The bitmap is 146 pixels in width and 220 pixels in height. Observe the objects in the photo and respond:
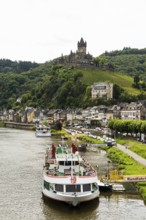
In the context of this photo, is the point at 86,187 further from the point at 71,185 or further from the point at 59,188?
the point at 59,188

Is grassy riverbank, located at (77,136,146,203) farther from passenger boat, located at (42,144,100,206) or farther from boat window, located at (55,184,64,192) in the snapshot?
boat window, located at (55,184,64,192)

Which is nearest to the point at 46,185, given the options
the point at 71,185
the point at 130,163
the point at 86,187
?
the point at 71,185

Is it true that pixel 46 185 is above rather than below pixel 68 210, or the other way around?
above

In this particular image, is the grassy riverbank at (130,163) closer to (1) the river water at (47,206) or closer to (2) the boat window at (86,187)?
(1) the river water at (47,206)

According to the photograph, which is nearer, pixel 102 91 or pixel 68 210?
pixel 68 210

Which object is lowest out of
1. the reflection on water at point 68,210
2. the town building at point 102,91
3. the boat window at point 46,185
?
the reflection on water at point 68,210

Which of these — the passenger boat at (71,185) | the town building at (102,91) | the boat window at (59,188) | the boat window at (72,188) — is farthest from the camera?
the town building at (102,91)

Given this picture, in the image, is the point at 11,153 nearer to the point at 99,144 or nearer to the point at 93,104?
the point at 99,144

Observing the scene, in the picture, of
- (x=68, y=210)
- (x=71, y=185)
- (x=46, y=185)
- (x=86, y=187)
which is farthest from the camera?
(x=46, y=185)

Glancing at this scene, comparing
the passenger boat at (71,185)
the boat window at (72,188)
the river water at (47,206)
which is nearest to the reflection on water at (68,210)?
the river water at (47,206)

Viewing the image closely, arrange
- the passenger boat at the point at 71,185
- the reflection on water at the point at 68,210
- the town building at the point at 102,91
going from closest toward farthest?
the reflection on water at the point at 68,210 < the passenger boat at the point at 71,185 < the town building at the point at 102,91

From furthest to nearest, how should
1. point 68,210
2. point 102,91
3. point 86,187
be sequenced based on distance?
point 102,91 < point 86,187 < point 68,210

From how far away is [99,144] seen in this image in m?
85.1

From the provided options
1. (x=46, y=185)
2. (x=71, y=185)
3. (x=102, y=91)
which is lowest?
(x=46, y=185)
